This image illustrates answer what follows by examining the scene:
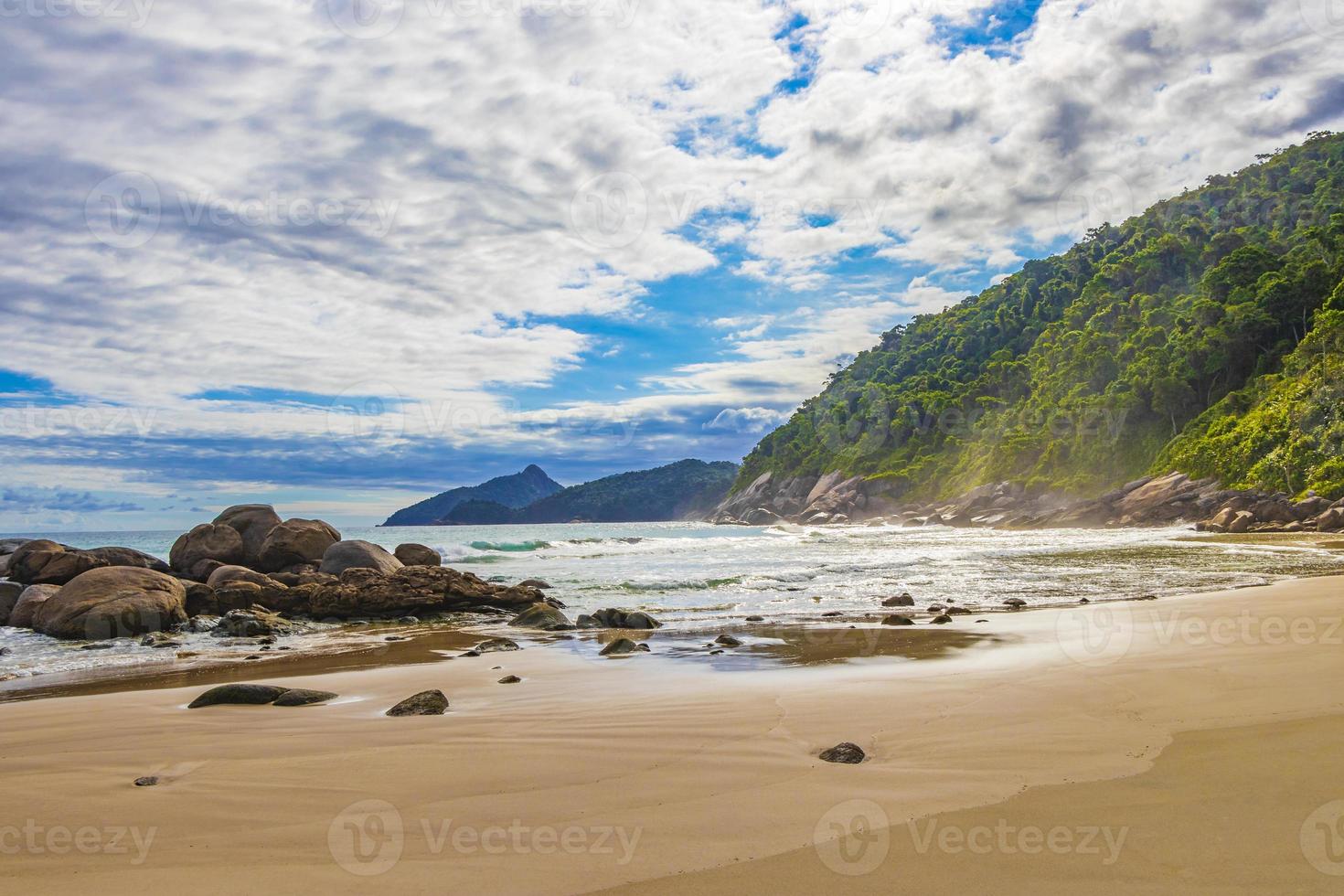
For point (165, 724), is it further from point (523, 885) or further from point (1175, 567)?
point (1175, 567)

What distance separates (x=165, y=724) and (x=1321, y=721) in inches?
366

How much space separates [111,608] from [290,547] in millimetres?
8160

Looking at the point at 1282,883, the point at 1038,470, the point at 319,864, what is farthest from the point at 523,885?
the point at 1038,470

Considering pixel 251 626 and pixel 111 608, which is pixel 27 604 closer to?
pixel 111 608

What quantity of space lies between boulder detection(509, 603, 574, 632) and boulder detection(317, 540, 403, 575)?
20.6 ft

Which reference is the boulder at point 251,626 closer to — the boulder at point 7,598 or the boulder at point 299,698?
the boulder at point 7,598

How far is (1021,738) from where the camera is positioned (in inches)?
207

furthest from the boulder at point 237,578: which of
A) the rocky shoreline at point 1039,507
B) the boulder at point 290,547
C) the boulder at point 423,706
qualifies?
the rocky shoreline at point 1039,507

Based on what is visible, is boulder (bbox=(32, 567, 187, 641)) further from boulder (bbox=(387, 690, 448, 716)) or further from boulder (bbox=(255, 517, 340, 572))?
boulder (bbox=(387, 690, 448, 716))

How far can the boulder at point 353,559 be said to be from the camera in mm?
21341

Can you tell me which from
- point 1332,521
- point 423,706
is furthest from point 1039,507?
point 423,706

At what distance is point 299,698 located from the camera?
8086 mm

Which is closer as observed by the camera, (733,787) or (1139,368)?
(733,787)

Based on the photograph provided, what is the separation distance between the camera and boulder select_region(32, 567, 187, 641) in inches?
583
